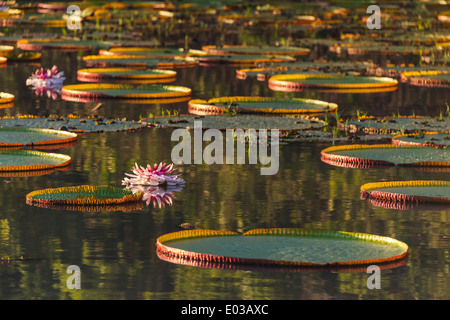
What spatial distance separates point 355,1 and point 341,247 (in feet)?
170

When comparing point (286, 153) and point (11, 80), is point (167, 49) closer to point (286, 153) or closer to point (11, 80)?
point (11, 80)

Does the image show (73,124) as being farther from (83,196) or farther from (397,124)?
(83,196)

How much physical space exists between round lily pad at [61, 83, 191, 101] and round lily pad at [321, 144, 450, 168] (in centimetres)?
651

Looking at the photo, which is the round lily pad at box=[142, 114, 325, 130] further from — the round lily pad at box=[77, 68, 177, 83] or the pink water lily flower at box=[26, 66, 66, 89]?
the round lily pad at box=[77, 68, 177, 83]

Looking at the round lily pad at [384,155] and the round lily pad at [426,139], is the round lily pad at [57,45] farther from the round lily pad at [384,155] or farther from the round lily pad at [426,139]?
the round lily pad at [384,155]

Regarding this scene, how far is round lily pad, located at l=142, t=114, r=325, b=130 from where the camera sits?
17734 mm

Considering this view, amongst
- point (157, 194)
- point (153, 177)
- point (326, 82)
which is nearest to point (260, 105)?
point (326, 82)

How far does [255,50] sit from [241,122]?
43.0 feet

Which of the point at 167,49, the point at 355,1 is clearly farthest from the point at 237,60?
the point at 355,1

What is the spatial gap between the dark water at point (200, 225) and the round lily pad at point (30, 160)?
0.60 feet

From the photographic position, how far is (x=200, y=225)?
37.2ft

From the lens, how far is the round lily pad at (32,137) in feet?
52.1

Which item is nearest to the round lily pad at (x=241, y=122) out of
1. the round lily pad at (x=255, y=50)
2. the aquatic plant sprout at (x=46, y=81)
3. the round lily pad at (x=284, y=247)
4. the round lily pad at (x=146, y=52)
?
the aquatic plant sprout at (x=46, y=81)

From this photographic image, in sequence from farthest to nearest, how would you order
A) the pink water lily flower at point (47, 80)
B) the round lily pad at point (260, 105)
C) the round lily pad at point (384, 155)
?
1. the pink water lily flower at point (47, 80)
2. the round lily pad at point (260, 105)
3. the round lily pad at point (384, 155)
